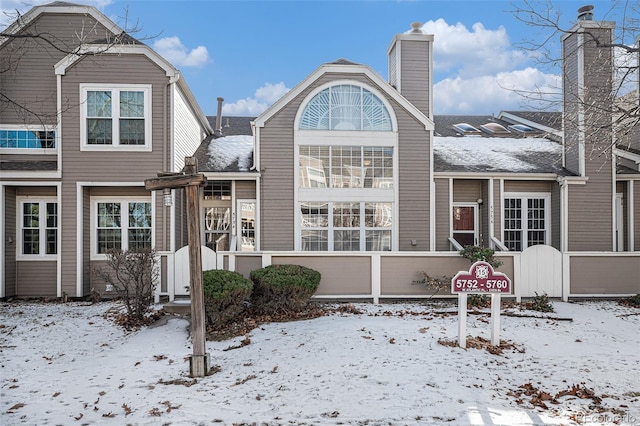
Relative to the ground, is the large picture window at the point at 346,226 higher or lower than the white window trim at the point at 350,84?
lower

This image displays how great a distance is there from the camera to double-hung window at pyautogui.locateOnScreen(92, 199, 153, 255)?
13.0 meters

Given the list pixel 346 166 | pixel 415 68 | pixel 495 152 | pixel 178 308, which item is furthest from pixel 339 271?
pixel 495 152

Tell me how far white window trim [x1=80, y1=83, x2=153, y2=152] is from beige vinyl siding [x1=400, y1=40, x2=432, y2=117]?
7.35 meters

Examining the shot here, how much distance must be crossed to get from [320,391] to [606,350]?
16.3 ft

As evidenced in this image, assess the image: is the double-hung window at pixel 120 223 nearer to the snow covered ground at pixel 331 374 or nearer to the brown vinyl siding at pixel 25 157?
the brown vinyl siding at pixel 25 157

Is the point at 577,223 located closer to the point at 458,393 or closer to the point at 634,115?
the point at 634,115

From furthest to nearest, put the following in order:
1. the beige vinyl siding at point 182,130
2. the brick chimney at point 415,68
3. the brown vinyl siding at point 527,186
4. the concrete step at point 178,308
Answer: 1. the brown vinyl siding at point 527,186
2. the brick chimney at point 415,68
3. the beige vinyl siding at point 182,130
4. the concrete step at point 178,308

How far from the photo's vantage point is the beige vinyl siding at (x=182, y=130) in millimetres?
12914

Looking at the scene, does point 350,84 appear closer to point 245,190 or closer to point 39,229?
point 245,190

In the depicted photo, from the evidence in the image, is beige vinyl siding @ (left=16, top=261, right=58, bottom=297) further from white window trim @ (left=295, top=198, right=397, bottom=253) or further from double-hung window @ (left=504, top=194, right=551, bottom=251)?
double-hung window @ (left=504, top=194, right=551, bottom=251)

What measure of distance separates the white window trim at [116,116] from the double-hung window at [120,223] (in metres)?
1.54

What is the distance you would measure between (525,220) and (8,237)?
584 inches

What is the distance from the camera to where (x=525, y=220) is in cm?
1457

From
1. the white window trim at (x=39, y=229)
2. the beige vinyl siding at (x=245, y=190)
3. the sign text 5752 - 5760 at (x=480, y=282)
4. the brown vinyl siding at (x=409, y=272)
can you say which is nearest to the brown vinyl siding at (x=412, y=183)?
the brown vinyl siding at (x=409, y=272)
